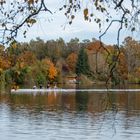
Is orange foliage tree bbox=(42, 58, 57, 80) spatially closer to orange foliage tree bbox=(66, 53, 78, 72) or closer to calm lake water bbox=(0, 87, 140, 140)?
orange foliage tree bbox=(66, 53, 78, 72)

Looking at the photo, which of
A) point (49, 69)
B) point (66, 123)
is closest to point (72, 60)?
point (49, 69)

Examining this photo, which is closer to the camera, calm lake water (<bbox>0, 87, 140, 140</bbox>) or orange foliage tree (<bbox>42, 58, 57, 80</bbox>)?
calm lake water (<bbox>0, 87, 140, 140</bbox>)

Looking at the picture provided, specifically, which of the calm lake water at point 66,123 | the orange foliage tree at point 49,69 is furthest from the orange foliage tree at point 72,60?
the calm lake water at point 66,123

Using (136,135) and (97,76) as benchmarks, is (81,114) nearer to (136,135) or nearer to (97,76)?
(136,135)

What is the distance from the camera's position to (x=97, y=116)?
32125mm

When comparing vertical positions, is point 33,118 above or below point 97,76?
below

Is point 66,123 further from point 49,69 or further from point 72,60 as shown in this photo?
point 72,60

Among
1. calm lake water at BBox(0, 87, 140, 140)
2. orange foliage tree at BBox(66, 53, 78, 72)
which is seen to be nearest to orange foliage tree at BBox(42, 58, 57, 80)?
orange foliage tree at BBox(66, 53, 78, 72)

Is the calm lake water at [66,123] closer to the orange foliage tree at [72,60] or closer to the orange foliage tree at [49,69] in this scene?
the orange foliage tree at [49,69]

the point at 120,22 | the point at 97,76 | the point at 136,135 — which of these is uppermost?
the point at 120,22

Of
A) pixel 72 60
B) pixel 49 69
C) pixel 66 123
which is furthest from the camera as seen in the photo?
pixel 72 60

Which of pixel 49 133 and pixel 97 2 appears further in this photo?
pixel 49 133

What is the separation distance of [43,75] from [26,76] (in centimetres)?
530

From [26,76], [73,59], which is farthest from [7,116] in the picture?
[73,59]
